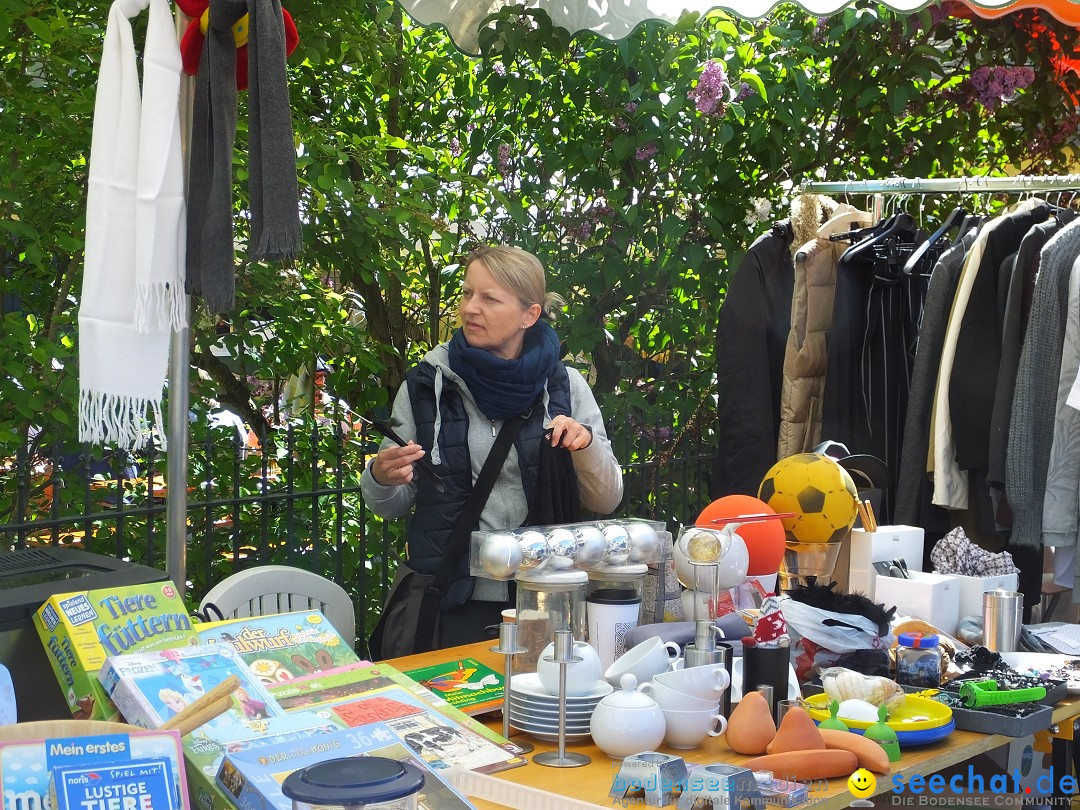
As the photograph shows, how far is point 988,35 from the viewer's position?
18.4 feet

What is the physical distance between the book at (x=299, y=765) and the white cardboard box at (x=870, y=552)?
5.85 ft

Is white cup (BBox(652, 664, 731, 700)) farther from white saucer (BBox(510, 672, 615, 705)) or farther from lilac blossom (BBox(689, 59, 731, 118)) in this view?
lilac blossom (BBox(689, 59, 731, 118))

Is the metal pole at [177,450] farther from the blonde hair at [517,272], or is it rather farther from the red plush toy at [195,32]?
the blonde hair at [517,272]

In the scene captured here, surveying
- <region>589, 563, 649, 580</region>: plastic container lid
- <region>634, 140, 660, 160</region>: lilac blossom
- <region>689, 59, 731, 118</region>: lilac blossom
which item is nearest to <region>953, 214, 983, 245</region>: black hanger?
<region>689, 59, 731, 118</region>: lilac blossom

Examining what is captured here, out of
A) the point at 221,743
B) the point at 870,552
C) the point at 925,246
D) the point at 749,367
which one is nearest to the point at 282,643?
the point at 221,743

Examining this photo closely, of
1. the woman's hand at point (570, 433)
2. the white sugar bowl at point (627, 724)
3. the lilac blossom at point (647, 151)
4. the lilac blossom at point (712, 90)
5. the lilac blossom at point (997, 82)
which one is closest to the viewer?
the white sugar bowl at point (627, 724)

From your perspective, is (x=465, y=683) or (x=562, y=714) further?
(x=465, y=683)

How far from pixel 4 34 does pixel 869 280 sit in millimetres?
3249

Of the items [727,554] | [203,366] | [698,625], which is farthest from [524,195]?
[698,625]

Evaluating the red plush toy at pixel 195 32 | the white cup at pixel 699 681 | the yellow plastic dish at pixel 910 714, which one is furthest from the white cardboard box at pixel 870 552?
the red plush toy at pixel 195 32

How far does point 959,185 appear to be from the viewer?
4.20 meters

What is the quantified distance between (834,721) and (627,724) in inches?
16.7

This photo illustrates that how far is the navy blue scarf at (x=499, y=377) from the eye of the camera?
10.1 feet

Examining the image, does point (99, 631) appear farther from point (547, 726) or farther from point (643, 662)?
point (643, 662)
